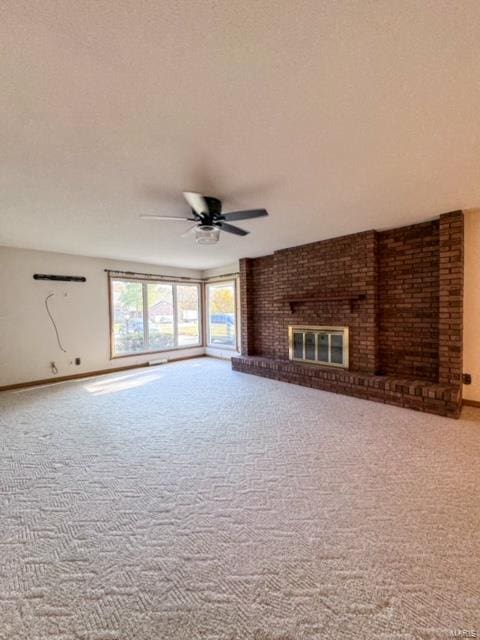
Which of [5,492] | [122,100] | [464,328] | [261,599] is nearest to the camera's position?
[261,599]

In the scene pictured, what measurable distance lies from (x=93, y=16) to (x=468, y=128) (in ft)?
6.95

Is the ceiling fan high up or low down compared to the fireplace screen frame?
up

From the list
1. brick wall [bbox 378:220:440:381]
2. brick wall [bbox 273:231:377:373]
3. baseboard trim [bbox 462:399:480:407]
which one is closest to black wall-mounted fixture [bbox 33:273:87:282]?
brick wall [bbox 273:231:377:373]

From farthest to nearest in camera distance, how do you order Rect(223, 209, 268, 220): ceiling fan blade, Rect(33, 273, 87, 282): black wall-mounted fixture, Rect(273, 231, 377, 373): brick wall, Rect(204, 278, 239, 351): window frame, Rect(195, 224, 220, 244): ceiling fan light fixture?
Rect(204, 278, 239, 351): window frame
Rect(33, 273, 87, 282): black wall-mounted fixture
Rect(273, 231, 377, 373): brick wall
Rect(195, 224, 220, 244): ceiling fan light fixture
Rect(223, 209, 268, 220): ceiling fan blade

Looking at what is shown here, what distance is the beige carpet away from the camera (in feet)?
3.76

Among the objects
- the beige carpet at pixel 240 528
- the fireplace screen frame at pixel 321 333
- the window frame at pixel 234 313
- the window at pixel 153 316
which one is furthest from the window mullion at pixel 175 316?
the beige carpet at pixel 240 528

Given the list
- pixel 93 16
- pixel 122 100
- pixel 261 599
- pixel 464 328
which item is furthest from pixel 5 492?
pixel 464 328

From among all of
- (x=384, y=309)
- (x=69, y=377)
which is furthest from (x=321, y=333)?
(x=69, y=377)

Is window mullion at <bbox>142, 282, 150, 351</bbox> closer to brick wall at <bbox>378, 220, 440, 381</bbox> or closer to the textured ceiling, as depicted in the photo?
the textured ceiling

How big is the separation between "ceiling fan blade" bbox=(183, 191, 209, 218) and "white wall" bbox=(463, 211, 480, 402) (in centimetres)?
325

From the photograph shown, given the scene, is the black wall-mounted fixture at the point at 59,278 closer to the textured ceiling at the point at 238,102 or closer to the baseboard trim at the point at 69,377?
the baseboard trim at the point at 69,377

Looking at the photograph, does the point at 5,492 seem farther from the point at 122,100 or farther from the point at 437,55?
the point at 437,55

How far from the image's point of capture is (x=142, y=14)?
1.04 m

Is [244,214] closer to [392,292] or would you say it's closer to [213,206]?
[213,206]
